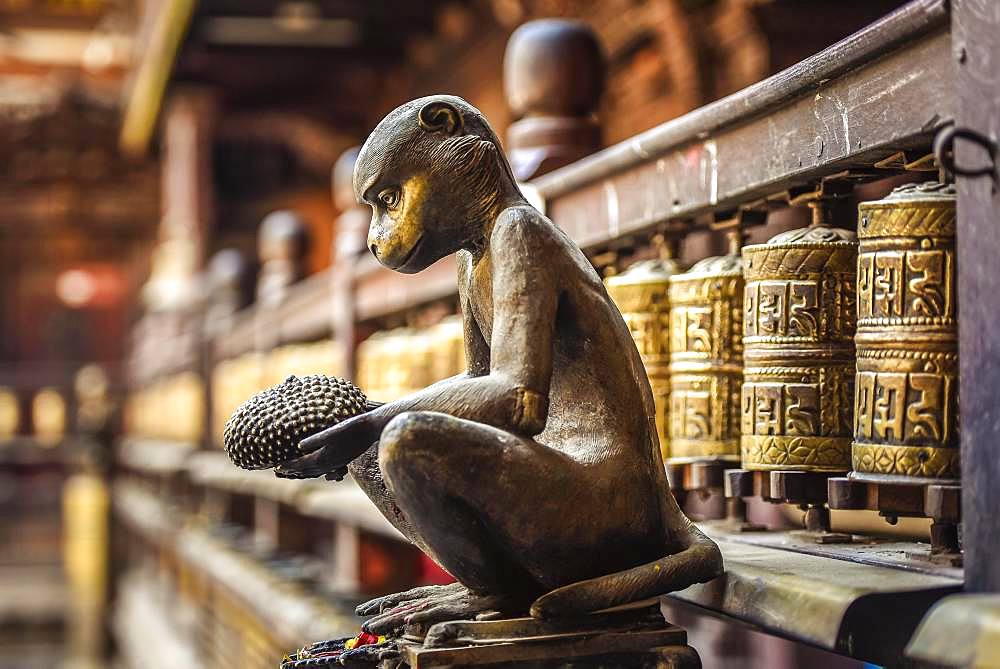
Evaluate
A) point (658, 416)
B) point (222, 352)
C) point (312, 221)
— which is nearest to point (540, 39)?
point (658, 416)

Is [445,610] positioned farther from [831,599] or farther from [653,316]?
[653,316]

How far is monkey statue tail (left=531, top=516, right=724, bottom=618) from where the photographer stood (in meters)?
1.58

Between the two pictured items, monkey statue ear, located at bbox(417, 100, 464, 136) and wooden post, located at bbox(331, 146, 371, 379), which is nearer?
monkey statue ear, located at bbox(417, 100, 464, 136)

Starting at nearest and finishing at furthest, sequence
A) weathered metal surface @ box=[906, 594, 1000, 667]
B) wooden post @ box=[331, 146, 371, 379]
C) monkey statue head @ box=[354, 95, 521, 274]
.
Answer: weathered metal surface @ box=[906, 594, 1000, 667] < monkey statue head @ box=[354, 95, 521, 274] < wooden post @ box=[331, 146, 371, 379]

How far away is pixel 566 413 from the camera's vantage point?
166 cm

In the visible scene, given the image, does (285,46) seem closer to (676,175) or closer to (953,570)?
(676,175)

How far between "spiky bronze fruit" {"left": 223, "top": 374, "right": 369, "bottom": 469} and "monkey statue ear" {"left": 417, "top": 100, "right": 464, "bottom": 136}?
0.33m

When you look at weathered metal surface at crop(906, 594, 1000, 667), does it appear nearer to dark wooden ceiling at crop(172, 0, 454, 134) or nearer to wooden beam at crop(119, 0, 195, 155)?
wooden beam at crop(119, 0, 195, 155)

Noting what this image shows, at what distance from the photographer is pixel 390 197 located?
5.57 feet

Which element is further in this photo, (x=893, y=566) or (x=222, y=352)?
(x=222, y=352)

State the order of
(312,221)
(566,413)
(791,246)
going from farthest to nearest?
(312,221) → (791,246) → (566,413)

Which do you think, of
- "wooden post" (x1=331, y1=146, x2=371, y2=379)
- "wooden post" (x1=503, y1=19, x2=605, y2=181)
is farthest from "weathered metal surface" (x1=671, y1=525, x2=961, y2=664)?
"wooden post" (x1=331, y1=146, x2=371, y2=379)

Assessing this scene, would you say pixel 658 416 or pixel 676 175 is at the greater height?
pixel 676 175

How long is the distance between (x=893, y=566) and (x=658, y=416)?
664mm
